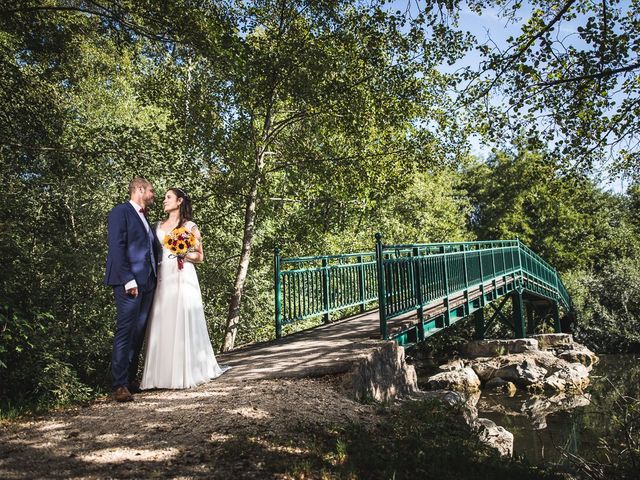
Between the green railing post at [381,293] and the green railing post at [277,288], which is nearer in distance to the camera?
the green railing post at [381,293]

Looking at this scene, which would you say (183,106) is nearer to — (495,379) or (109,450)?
(109,450)

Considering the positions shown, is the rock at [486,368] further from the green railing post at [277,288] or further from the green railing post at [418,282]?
the green railing post at [277,288]

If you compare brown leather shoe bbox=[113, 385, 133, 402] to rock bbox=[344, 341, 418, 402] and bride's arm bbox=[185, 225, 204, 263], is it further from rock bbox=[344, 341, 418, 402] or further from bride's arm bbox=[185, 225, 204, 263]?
rock bbox=[344, 341, 418, 402]

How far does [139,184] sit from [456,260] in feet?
23.4

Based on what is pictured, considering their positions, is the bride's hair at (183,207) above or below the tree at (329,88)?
below

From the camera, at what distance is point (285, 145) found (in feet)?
41.9

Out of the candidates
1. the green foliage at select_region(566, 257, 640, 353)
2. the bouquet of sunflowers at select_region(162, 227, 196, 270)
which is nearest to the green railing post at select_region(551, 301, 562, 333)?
the green foliage at select_region(566, 257, 640, 353)

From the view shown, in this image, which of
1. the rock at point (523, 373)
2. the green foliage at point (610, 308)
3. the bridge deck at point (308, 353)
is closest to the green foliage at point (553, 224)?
the green foliage at point (610, 308)

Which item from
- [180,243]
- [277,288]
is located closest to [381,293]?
[277,288]

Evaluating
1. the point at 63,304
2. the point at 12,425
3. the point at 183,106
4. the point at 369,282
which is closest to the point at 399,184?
the point at 369,282

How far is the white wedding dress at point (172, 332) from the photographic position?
502 centimetres

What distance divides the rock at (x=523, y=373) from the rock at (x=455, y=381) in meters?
1.14

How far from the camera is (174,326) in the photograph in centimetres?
503

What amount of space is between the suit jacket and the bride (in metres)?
0.31
